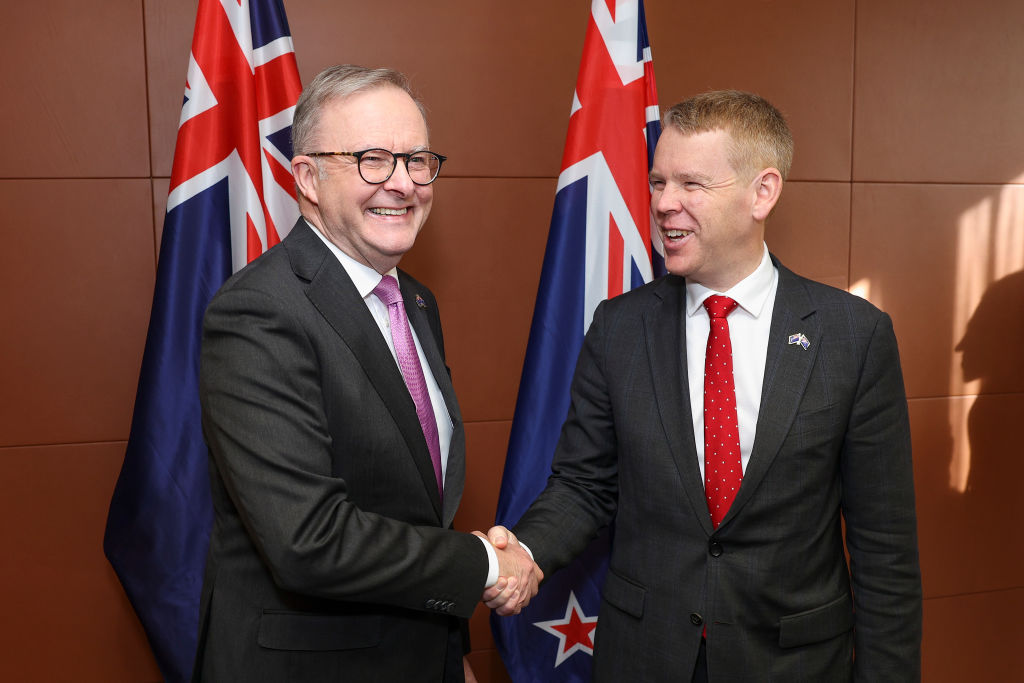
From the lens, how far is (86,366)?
2328mm

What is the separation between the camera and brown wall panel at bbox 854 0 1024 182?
8.93ft

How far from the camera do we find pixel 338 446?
1399mm

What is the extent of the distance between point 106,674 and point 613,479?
184 cm

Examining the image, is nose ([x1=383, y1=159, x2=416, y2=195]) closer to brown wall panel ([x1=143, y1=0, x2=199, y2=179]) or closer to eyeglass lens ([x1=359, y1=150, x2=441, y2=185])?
eyeglass lens ([x1=359, y1=150, x2=441, y2=185])

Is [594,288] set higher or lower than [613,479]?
higher

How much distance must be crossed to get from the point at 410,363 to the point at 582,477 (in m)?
0.56

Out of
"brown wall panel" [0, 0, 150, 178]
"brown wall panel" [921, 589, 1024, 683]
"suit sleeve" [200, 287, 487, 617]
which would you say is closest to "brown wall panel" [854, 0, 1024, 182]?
"brown wall panel" [921, 589, 1024, 683]

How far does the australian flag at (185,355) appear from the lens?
2.04 metres

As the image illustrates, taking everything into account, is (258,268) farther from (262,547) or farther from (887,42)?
(887,42)

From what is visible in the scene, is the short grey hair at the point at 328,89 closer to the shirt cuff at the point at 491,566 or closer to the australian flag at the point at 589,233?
the australian flag at the point at 589,233

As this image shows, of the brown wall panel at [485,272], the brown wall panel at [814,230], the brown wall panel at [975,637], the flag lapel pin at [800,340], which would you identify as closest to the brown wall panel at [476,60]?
the brown wall panel at [485,272]

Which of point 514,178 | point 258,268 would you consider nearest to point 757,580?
point 258,268

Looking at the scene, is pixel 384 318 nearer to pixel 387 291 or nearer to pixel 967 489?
pixel 387 291

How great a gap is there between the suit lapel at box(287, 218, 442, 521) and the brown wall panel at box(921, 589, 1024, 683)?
2554 millimetres
